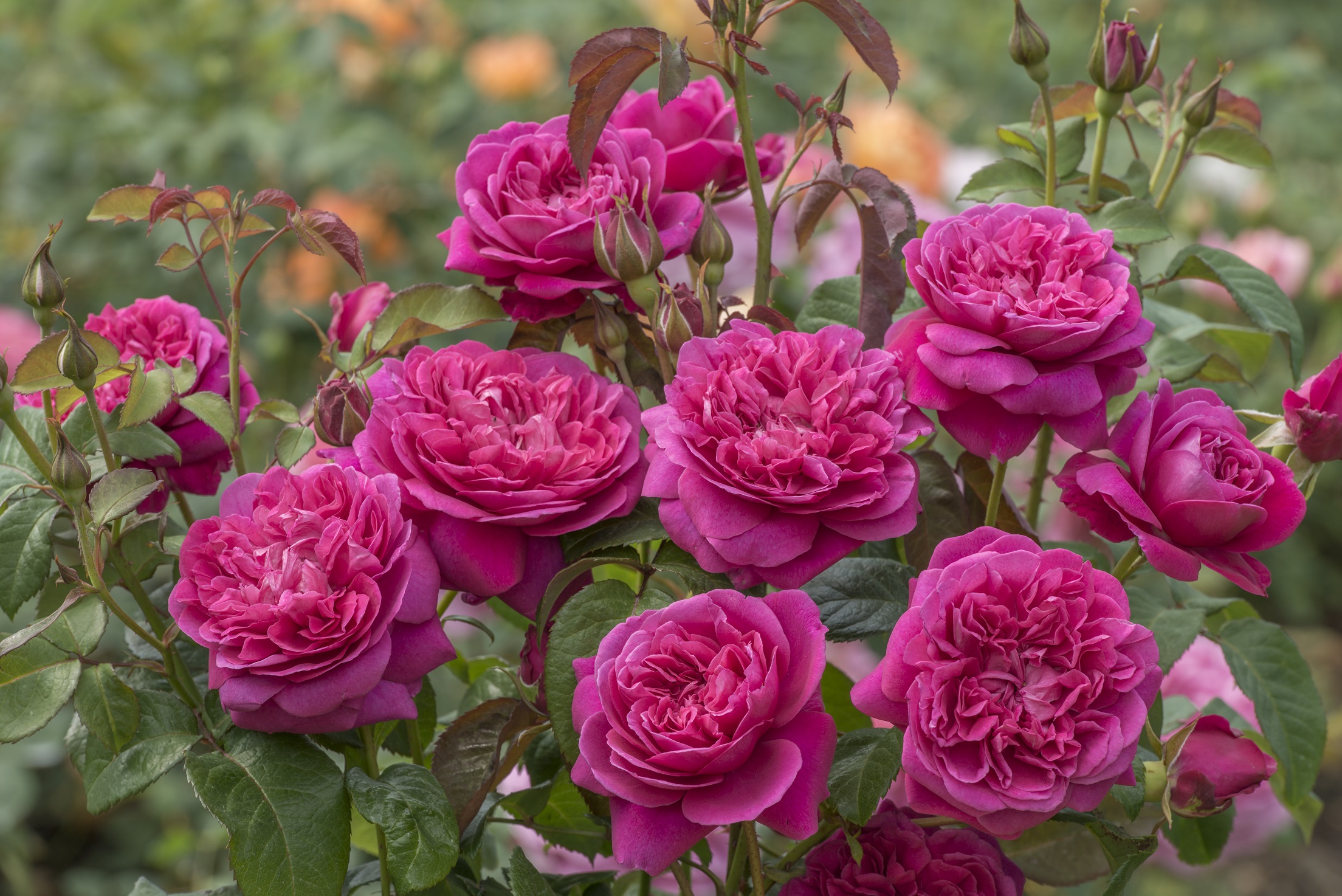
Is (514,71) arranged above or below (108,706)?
below

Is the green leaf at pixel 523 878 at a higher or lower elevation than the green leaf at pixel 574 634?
lower

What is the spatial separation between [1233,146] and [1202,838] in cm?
37

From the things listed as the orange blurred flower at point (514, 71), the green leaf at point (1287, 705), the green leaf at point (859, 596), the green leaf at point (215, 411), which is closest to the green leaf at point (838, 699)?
the green leaf at point (859, 596)

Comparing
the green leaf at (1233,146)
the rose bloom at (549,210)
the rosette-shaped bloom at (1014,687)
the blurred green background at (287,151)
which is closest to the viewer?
the rosette-shaped bloom at (1014,687)

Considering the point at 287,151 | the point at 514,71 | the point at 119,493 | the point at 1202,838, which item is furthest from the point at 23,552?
the point at 514,71

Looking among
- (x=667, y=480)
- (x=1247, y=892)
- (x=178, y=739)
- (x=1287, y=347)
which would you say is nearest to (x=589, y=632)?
(x=667, y=480)

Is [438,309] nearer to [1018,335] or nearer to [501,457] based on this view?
[501,457]

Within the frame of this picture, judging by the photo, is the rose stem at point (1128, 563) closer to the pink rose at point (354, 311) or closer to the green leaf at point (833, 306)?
the green leaf at point (833, 306)

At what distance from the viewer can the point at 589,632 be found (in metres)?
0.43

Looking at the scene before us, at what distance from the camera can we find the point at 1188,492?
0.41 metres

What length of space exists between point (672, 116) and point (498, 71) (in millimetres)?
1414

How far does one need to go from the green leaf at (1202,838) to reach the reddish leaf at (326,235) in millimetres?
510

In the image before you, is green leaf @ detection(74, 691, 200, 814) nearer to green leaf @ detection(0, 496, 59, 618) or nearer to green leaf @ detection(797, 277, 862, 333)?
green leaf @ detection(0, 496, 59, 618)

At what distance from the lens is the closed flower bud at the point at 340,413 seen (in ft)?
1.50
